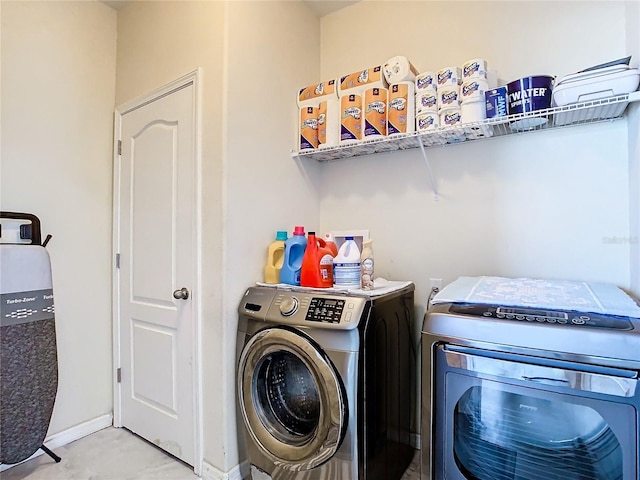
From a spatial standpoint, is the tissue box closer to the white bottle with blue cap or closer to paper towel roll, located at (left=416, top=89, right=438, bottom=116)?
paper towel roll, located at (left=416, top=89, right=438, bottom=116)

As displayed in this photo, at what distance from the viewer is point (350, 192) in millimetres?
2348

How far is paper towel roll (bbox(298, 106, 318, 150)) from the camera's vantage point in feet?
7.09

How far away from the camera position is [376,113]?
6.24 feet

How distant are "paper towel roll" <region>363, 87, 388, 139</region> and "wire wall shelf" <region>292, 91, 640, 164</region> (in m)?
0.06

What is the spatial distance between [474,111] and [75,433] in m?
2.86

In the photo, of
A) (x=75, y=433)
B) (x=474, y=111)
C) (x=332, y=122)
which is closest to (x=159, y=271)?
(x=75, y=433)

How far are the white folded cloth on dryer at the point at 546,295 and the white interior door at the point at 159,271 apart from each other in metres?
1.33

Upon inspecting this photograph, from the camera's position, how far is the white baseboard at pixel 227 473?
1.76 meters

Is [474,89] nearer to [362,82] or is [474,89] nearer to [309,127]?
[362,82]

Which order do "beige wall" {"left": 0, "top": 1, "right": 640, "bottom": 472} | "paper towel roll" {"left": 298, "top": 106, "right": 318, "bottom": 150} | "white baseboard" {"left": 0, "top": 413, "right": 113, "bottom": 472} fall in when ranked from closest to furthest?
1. "beige wall" {"left": 0, "top": 1, "right": 640, "bottom": 472}
2. "white baseboard" {"left": 0, "top": 413, "right": 113, "bottom": 472}
3. "paper towel roll" {"left": 298, "top": 106, "right": 318, "bottom": 150}

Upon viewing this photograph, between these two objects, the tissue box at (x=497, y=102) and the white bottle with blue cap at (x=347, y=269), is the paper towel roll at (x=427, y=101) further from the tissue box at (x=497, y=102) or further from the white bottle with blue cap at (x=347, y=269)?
the white bottle with blue cap at (x=347, y=269)

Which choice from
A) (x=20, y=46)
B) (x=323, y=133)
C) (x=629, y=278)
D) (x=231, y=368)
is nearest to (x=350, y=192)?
(x=323, y=133)

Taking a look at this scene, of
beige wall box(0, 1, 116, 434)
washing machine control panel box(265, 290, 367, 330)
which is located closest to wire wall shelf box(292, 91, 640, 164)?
washing machine control panel box(265, 290, 367, 330)

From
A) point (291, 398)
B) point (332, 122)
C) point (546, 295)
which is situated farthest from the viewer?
point (332, 122)
